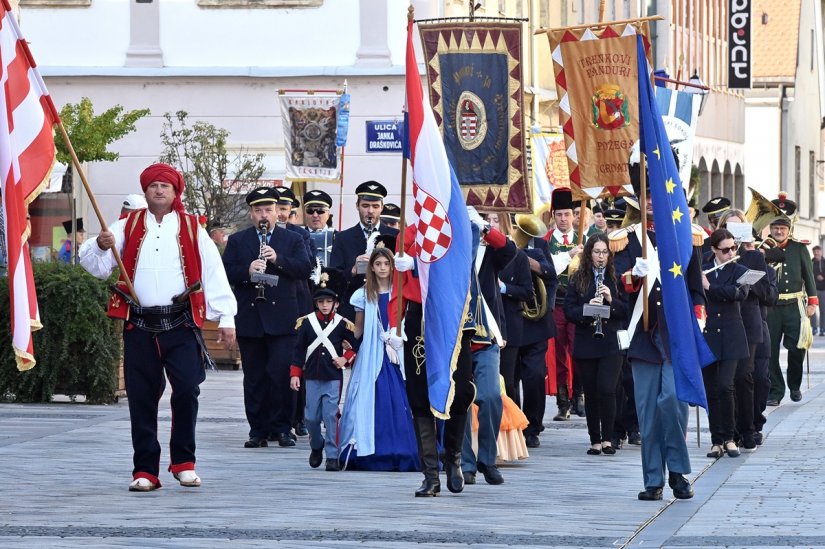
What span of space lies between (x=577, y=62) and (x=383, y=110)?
47.9ft

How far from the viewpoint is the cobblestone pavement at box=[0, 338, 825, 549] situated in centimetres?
995

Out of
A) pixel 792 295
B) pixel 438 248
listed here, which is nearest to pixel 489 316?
pixel 438 248

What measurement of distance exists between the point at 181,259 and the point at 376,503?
191 centimetres

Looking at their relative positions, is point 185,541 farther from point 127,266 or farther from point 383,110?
point 383,110

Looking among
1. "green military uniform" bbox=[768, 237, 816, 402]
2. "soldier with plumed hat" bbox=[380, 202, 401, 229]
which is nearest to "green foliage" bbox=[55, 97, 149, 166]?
"green military uniform" bbox=[768, 237, 816, 402]

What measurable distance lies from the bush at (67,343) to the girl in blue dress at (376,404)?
491 cm

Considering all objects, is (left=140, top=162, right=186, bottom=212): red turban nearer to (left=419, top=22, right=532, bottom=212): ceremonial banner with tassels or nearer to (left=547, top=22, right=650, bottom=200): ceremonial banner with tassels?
(left=419, top=22, right=532, bottom=212): ceremonial banner with tassels

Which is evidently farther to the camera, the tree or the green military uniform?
the tree

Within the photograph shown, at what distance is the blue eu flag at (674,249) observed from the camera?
11547 millimetres

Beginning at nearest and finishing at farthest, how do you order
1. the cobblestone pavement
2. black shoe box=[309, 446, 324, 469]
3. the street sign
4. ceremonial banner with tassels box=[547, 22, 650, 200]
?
the cobblestone pavement < black shoe box=[309, 446, 324, 469] < ceremonial banner with tassels box=[547, 22, 650, 200] < the street sign

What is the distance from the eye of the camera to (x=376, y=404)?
13688 mm

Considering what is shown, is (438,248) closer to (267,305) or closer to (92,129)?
(267,305)

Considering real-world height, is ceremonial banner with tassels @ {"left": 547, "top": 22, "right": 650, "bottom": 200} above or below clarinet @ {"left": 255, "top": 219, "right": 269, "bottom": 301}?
above

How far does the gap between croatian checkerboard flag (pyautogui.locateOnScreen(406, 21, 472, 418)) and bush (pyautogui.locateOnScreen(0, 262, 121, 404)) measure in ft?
21.6
